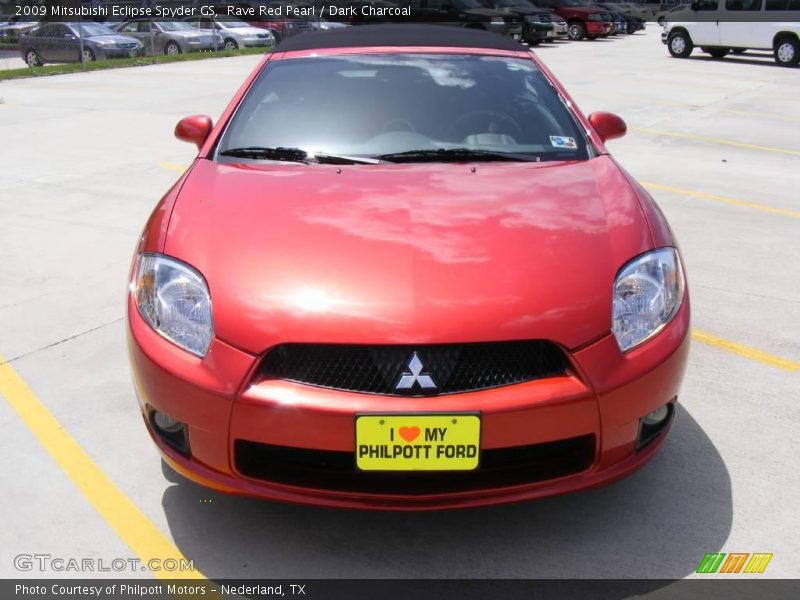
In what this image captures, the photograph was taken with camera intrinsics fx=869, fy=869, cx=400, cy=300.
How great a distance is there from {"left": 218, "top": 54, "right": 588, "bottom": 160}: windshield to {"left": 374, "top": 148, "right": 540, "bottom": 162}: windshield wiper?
1.4 inches

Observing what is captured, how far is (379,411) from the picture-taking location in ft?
7.59

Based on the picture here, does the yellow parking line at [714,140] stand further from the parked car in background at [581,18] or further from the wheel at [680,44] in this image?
the parked car in background at [581,18]

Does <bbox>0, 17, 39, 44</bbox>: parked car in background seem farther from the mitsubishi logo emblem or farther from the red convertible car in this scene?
the mitsubishi logo emblem

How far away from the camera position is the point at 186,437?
2.55 metres

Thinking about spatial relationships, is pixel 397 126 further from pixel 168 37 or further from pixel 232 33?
pixel 232 33

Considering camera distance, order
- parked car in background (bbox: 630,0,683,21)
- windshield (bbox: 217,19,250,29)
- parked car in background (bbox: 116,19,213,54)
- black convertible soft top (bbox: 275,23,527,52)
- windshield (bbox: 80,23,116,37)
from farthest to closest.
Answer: parked car in background (bbox: 630,0,683,21), windshield (bbox: 217,19,250,29), parked car in background (bbox: 116,19,213,54), windshield (bbox: 80,23,116,37), black convertible soft top (bbox: 275,23,527,52)

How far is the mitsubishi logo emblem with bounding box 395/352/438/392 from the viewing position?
7.76 feet

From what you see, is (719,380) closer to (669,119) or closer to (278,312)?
(278,312)

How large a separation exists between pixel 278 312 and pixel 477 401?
2.01 ft

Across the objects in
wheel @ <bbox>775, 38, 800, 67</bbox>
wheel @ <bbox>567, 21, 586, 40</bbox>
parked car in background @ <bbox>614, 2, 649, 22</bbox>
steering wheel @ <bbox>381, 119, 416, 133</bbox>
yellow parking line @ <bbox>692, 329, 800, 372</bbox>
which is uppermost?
steering wheel @ <bbox>381, 119, 416, 133</bbox>

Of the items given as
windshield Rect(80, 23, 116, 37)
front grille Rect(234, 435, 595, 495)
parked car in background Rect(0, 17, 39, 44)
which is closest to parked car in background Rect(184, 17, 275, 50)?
windshield Rect(80, 23, 116, 37)

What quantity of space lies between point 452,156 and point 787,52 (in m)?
19.8

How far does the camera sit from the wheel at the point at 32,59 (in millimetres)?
22050

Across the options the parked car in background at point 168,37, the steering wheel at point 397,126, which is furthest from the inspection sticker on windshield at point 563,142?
the parked car in background at point 168,37
